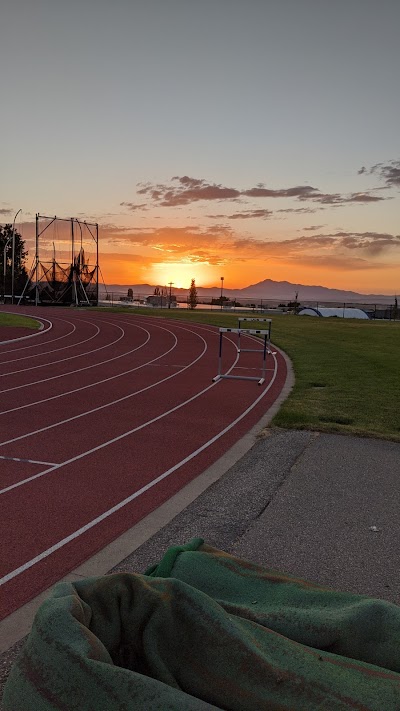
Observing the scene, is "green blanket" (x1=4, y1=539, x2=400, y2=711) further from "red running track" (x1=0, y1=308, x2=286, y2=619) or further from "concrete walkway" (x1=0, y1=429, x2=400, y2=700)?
"red running track" (x1=0, y1=308, x2=286, y2=619)

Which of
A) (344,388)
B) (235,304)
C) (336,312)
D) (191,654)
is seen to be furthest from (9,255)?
(191,654)

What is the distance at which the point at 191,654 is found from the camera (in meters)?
2.03

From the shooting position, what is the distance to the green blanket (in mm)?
1850

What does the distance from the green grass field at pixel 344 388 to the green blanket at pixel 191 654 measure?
618cm

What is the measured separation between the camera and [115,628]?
6.79 ft

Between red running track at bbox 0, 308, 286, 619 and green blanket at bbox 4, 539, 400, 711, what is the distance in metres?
1.91

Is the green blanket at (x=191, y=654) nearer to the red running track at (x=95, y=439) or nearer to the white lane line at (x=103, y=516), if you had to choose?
the red running track at (x=95, y=439)

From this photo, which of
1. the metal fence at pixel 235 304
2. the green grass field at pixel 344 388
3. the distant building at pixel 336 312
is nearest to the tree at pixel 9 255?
the metal fence at pixel 235 304

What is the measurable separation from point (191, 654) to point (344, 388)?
10832mm

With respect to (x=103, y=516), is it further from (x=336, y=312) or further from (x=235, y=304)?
Result: (x=235, y=304)

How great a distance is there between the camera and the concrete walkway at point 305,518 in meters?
4.22

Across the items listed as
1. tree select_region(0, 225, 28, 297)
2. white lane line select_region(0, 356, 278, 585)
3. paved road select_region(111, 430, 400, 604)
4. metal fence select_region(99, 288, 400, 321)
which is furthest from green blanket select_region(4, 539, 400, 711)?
tree select_region(0, 225, 28, 297)

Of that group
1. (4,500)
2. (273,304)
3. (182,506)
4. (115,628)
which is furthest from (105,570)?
(273,304)

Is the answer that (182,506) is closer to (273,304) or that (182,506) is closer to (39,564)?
(39,564)
